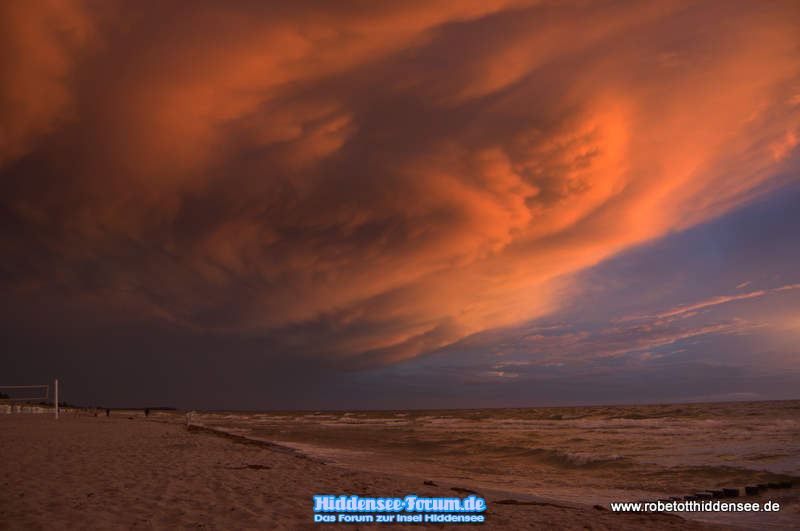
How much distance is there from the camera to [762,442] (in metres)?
23.7

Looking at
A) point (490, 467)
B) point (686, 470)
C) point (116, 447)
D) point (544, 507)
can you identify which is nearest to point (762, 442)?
point (686, 470)

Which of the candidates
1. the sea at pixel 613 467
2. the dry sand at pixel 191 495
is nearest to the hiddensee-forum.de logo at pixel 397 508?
the dry sand at pixel 191 495

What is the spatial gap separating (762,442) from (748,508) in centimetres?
1760

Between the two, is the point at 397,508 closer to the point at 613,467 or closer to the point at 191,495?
the point at 191,495

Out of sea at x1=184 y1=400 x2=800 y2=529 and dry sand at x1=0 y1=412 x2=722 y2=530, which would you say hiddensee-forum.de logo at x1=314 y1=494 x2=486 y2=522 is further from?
sea at x1=184 y1=400 x2=800 y2=529

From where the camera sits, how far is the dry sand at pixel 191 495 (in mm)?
6332

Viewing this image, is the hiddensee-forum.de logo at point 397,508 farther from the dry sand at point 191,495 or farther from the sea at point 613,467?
the sea at point 613,467

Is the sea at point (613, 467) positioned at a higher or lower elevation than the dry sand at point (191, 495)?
lower

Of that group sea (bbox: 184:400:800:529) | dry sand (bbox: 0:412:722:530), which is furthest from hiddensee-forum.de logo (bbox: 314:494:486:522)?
sea (bbox: 184:400:800:529)

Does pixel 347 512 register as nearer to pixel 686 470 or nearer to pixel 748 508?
pixel 748 508

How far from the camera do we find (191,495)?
7.98 meters

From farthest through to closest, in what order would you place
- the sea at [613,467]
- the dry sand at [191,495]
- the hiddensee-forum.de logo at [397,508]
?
the sea at [613,467]
the hiddensee-forum.de logo at [397,508]
the dry sand at [191,495]

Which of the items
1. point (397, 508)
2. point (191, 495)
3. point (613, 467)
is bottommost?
point (613, 467)

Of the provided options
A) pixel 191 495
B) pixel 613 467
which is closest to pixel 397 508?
pixel 191 495
